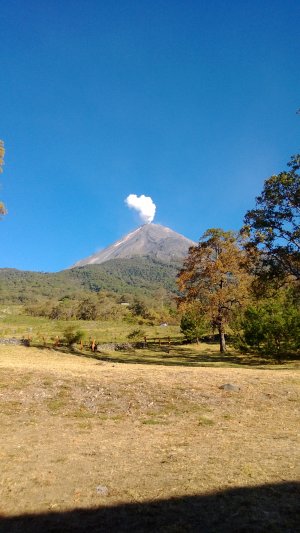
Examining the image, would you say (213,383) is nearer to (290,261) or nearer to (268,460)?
(268,460)

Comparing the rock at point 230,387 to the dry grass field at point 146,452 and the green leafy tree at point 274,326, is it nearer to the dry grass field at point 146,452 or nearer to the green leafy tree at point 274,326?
the dry grass field at point 146,452

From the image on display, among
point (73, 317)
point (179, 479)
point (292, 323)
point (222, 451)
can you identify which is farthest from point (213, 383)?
point (73, 317)

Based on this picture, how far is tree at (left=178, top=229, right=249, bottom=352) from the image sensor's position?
32906 millimetres

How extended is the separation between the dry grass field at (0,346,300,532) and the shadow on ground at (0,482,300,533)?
0.01 m

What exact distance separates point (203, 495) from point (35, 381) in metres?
9.70

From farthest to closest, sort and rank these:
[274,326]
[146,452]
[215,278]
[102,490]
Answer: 1. [215,278]
2. [274,326]
3. [146,452]
4. [102,490]

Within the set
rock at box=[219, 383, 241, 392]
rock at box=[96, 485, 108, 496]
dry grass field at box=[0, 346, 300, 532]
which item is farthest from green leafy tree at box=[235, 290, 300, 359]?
rock at box=[96, 485, 108, 496]

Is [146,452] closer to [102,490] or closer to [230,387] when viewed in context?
[102,490]

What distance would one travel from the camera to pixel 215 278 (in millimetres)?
33250

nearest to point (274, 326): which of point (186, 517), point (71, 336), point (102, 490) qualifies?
point (71, 336)

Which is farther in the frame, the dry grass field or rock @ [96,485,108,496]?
rock @ [96,485,108,496]

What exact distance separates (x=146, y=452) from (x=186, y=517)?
3228 mm

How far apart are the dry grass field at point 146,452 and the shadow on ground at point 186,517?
0.05ft

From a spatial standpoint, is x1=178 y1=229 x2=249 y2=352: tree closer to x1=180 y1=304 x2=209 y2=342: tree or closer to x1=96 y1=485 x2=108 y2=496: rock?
x1=180 y1=304 x2=209 y2=342: tree
